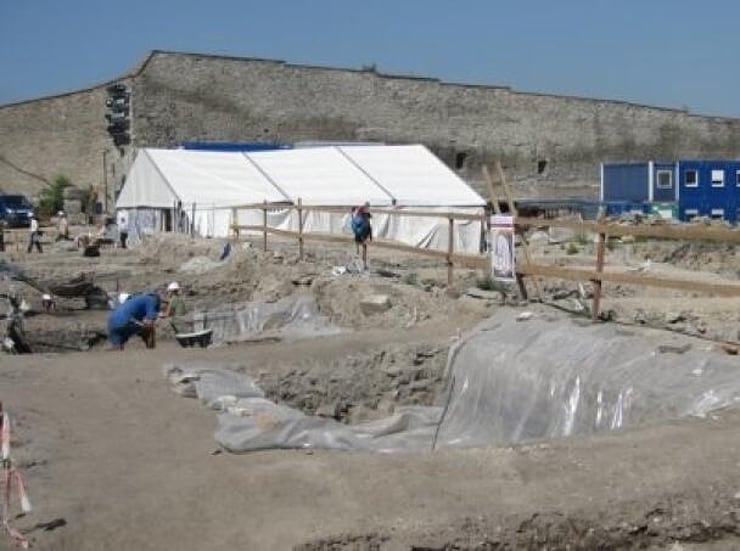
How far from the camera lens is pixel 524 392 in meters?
9.52

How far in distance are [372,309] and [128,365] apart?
4.41 meters

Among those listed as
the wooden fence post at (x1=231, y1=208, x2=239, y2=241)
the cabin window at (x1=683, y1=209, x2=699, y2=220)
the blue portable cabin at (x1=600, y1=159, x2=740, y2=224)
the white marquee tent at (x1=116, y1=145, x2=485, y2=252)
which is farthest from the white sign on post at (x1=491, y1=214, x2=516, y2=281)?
the cabin window at (x1=683, y1=209, x2=699, y2=220)

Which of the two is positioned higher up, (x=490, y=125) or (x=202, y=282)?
(x=490, y=125)

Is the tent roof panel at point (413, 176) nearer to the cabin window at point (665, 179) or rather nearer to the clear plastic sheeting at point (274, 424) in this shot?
the cabin window at point (665, 179)

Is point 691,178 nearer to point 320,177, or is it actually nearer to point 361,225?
point 320,177

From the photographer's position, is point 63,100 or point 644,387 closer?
point 644,387

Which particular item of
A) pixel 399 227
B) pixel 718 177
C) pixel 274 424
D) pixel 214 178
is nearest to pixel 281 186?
pixel 214 178

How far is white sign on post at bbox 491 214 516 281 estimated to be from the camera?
41.4ft

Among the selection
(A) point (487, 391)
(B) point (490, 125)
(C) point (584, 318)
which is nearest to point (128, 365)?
(A) point (487, 391)

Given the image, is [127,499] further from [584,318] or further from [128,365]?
[584,318]

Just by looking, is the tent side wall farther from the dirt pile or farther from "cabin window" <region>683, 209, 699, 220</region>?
the dirt pile

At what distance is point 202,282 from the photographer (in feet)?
69.6

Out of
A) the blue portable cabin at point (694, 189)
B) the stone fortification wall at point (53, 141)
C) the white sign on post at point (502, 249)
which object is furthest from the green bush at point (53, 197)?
the white sign on post at point (502, 249)

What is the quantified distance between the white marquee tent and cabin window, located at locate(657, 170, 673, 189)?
8.98 m
